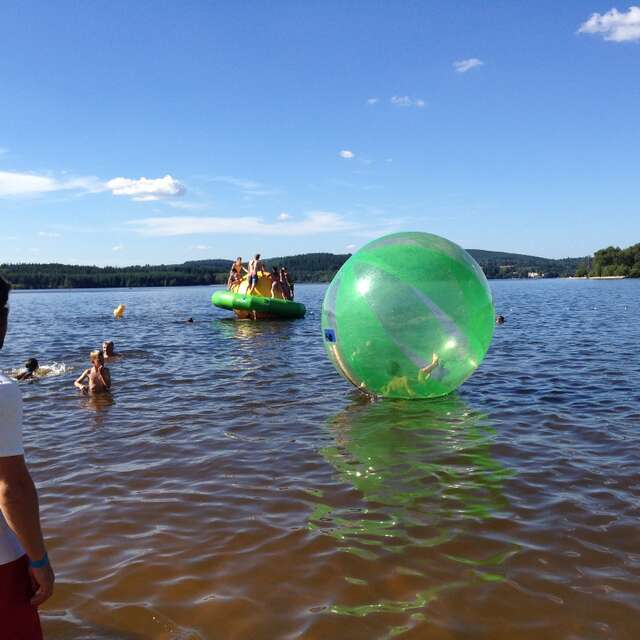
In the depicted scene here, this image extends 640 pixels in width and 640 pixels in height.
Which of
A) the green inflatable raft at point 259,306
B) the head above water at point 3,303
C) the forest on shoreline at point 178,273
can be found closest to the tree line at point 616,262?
the forest on shoreline at point 178,273

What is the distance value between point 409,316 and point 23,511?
561 centimetres

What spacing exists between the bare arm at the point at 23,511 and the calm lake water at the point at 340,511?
4.48 feet

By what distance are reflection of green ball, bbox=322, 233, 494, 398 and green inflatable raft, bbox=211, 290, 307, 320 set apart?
1421 cm

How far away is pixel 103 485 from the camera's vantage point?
571 cm

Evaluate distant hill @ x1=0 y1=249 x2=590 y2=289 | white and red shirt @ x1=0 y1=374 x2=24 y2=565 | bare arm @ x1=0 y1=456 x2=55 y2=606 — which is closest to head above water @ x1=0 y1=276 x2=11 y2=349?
white and red shirt @ x1=0 y1=374 x2=24 y2=565

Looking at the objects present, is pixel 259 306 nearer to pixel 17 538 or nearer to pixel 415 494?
pixel 415 494

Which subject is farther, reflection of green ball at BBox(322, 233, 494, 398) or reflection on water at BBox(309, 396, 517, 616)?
reflection of green ball at BBox(322, 233, 494, 398)

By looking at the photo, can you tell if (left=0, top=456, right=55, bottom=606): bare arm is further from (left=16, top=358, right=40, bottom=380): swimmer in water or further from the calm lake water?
(left=16, top=358, right=40, bottom=380): swimmer in water

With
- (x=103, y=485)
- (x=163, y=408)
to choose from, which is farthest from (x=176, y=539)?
(x=163, y=408)

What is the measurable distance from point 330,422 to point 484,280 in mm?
2730

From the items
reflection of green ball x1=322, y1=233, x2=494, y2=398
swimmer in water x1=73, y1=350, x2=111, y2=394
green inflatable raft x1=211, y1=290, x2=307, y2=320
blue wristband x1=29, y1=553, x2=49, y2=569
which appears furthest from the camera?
green inflatable raft x1=211, y1=290, x2=307, y2=320

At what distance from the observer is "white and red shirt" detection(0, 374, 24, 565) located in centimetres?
209

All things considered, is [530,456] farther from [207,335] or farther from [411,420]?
[207,335]

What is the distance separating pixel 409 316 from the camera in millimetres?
7352
